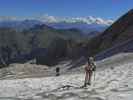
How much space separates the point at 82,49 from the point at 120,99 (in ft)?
277

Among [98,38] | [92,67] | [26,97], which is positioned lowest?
[26,97]

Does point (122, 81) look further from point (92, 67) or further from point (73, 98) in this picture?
point (73, 98)

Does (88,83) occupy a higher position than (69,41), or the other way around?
(69,41)

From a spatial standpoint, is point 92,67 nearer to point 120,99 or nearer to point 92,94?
point 92,94

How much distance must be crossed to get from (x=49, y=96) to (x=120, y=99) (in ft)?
12.2

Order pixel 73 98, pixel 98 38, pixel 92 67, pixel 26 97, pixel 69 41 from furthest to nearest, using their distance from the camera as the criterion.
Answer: pixel 69 41 < pixel 98 38 < pixel 92 67 < pixel 26 97 < pixel 73 98

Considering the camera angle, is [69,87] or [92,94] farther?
[69,87]

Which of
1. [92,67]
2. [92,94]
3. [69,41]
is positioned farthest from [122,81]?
[69,41]

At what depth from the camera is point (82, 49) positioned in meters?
100

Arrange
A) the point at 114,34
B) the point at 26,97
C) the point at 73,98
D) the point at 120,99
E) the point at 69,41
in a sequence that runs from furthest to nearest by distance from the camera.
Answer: the point at 69,41
the point at 114,34
the point at 26,97
the point at 73,98
the point at 120,99

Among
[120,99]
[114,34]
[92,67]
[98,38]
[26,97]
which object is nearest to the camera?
[120,99]

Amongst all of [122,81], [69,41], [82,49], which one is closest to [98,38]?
[82,49]

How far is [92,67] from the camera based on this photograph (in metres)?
20.7

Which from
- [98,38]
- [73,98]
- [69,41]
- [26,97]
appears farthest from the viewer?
[69,41]
